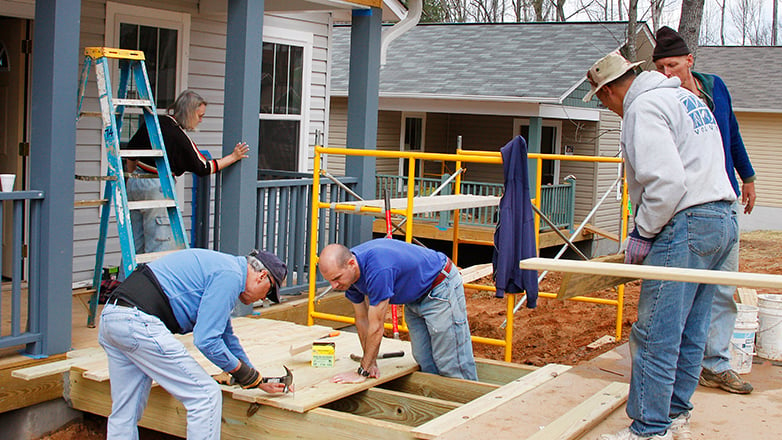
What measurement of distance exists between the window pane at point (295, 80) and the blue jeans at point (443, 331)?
16.6 ft

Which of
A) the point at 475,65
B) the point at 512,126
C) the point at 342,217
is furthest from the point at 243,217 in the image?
the point at 512,126

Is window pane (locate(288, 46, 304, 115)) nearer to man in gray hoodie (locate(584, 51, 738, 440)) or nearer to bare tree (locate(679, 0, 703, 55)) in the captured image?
bare tree (locate(679, 0, 703, 55))

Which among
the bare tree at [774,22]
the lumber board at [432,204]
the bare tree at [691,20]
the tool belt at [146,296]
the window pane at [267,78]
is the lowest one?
the tool belt at [146,296]

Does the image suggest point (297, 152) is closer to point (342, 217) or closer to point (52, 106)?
point (342, 217)

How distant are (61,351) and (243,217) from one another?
2.00 meters

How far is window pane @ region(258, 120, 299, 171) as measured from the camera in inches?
388

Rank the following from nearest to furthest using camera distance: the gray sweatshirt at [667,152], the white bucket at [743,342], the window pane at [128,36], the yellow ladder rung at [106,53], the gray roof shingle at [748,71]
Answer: the gray sweatshirt at [667,152]
the white bucket at [743,342]
the yellow ladder rung at [106,53]
the window pane at [128,36]
the gray roof shingle at [748,71]

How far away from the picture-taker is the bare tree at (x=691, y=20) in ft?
40.8

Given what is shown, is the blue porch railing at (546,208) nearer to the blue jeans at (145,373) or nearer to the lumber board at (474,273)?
the lumber board at (474,273)

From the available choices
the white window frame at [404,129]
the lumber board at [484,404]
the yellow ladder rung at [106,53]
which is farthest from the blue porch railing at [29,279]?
the white window frame at [404,129]

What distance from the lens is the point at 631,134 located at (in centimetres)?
390

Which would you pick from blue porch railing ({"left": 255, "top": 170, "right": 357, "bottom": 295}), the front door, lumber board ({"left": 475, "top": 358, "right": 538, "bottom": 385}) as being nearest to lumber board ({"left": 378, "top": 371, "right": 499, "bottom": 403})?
lumber board ({"left": 475, "top": 358, "right": 538, "bottom": 385})

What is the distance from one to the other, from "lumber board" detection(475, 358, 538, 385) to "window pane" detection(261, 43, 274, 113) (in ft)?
16.0

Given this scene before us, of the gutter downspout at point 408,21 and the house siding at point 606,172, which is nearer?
the gutter downspout at point 408,21
